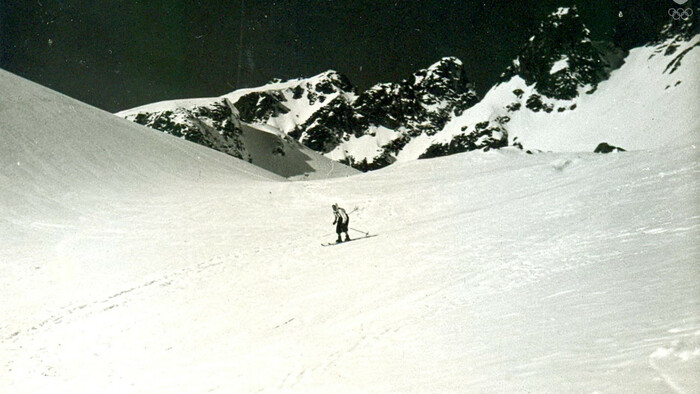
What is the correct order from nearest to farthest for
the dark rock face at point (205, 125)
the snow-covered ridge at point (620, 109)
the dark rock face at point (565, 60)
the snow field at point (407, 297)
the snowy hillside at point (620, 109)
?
the snow field at point (407, 297)
the snow-covered ridge at point (620, 109)
the snowy hillside at point (620, 109)
the dark rock face at point (205, 125)
the dark rock face at point (565, 60)

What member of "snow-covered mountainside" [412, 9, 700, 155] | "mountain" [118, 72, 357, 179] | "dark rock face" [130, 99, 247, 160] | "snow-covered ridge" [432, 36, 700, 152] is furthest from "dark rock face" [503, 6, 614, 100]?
"dark rock face" [130, 99, 247, 160]

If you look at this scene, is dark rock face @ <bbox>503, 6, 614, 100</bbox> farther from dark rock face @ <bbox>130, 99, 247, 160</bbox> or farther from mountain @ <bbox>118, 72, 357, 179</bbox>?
dark rock face @ <bbox>130, 99, 247, 160</bbox>

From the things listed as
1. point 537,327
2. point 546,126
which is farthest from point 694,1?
point 537,327

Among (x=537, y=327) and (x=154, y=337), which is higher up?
(x=537, y=327)

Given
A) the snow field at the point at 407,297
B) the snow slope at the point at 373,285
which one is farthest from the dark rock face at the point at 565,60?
the snow field at the point at 407,297

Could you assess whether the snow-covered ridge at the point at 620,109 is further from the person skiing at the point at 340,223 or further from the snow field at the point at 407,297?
the person skiing at the point at 340,223

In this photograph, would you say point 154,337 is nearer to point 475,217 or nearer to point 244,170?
point 475,217

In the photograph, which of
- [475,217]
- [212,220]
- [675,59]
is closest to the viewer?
[475,217]
